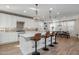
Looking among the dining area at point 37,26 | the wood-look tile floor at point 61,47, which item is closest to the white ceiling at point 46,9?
the dining area at point 37,26

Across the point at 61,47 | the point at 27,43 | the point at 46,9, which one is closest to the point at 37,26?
the point at 46,9

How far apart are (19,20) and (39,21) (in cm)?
56

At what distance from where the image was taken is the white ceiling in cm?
235

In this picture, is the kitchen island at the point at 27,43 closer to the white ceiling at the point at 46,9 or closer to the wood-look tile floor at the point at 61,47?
the wood-look tile floor at the point at 61,47

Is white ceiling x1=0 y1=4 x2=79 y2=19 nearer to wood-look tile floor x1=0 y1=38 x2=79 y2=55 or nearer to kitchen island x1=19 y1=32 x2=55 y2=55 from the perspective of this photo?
kitchen island x1=19 y1=32 x2=55 y2=55

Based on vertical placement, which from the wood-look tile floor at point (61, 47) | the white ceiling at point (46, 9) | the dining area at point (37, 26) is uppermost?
the white ceiling at point (46, 9)

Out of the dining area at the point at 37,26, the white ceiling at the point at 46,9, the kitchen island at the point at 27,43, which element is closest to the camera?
the white ceiling at the point at 46,9

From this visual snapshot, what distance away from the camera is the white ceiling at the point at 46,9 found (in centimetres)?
235

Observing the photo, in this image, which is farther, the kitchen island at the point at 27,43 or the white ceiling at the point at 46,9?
the kitchen island at the point at 27,43

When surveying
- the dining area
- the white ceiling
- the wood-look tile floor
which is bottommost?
the wood-look tile floor

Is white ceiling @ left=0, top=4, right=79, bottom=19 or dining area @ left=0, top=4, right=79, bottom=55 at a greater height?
white ceiling @ left=0, top=4, right=79, bottom=19

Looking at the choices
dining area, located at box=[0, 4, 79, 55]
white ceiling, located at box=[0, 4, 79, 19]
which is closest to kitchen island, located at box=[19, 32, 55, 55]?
dining area, located at box=[0, 4, 79, 55]

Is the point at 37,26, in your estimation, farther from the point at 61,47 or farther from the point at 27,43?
the point at 61,47

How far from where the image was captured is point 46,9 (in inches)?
100
